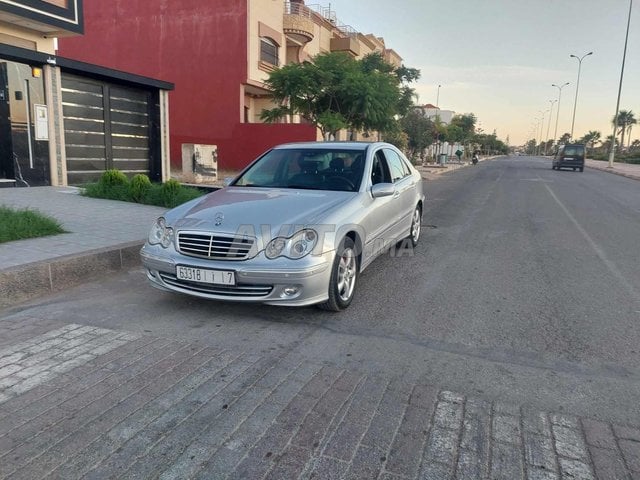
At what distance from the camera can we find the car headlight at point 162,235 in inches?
178

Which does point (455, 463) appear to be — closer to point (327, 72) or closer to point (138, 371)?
point (138, 371)

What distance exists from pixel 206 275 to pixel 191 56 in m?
22.4

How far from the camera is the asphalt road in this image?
3.33 metres

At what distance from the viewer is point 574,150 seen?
36.7 m

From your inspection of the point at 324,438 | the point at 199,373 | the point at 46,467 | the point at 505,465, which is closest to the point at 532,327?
the point at 505,465

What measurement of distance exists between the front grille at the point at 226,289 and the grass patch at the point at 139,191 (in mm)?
5755

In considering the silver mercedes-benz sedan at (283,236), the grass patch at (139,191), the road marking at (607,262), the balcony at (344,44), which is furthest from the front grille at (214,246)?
the balcony at (344,44)

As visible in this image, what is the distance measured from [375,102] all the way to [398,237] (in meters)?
14.0

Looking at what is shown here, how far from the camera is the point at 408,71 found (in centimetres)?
3234

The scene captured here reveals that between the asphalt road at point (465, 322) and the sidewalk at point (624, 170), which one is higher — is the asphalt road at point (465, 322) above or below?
below

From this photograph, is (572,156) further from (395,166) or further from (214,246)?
(214,246)

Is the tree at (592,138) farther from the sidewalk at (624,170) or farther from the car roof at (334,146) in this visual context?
the car roof at (334,146)

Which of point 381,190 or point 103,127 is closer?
point 381,190

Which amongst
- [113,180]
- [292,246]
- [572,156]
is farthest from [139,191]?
[572,156]
